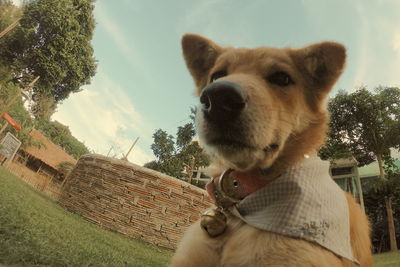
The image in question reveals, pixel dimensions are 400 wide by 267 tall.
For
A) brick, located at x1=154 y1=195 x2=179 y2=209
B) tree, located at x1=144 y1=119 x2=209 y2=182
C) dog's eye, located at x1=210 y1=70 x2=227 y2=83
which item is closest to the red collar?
dog's eye, located at x1=210 y1=70 x2=227 y2=83

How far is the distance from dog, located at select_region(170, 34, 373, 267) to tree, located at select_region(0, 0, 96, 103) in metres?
37.7

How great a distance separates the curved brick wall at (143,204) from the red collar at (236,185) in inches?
349

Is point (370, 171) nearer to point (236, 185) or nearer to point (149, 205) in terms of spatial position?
point (149, 205)

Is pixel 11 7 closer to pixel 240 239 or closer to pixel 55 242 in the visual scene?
pixel 55 242

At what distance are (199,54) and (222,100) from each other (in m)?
1.64

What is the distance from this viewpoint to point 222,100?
2004 millimetres

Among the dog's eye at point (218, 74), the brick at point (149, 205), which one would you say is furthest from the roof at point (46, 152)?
the dog's eye at point (218, 74)

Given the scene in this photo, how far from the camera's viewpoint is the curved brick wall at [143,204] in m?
10.8

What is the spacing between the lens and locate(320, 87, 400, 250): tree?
17938 mm

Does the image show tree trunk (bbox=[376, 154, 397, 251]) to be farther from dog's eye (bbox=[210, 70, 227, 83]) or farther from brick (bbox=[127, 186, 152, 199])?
dog's eye (bbox=[210, 70, 227, 83])

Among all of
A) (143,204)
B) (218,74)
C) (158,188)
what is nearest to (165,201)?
(158,188)

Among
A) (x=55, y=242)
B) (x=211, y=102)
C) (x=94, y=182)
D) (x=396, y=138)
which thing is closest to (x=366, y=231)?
(x=211, y=102)

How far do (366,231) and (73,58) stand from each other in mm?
39495

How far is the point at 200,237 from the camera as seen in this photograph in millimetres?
2264
